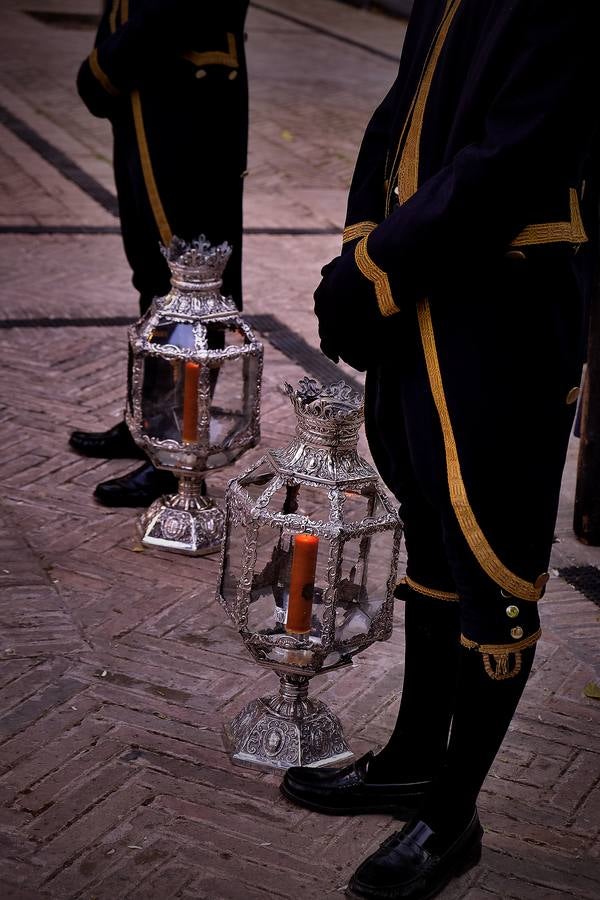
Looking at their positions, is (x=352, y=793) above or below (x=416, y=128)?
below

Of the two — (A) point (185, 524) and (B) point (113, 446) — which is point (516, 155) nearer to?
(A) point (185, 524)

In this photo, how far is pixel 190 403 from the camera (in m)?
3.67

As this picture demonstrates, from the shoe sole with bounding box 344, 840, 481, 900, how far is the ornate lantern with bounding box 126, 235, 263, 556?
1494mm

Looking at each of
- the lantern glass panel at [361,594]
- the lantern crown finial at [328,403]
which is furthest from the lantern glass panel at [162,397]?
the lantern crown finial at [328,403]

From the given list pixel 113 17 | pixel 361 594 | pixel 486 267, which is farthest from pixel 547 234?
pixel 113 17

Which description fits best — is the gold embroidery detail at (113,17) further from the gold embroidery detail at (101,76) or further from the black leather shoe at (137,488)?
the black leather shoe at (137,488)

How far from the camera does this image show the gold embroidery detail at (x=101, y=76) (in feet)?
12.5

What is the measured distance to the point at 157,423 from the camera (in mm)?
3818

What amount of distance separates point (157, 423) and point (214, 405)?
26 centimetres

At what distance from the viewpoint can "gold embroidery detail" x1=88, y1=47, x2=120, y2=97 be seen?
380 cm

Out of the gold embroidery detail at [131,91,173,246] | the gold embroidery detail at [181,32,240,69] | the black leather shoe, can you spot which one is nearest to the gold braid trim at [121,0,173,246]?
the gold embroidery detail at [131,91,173,246]

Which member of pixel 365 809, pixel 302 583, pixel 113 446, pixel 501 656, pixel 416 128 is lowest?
pixel 113 446

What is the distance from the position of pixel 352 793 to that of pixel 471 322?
1088 mm

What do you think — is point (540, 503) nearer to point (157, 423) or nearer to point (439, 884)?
point (439, 884)
